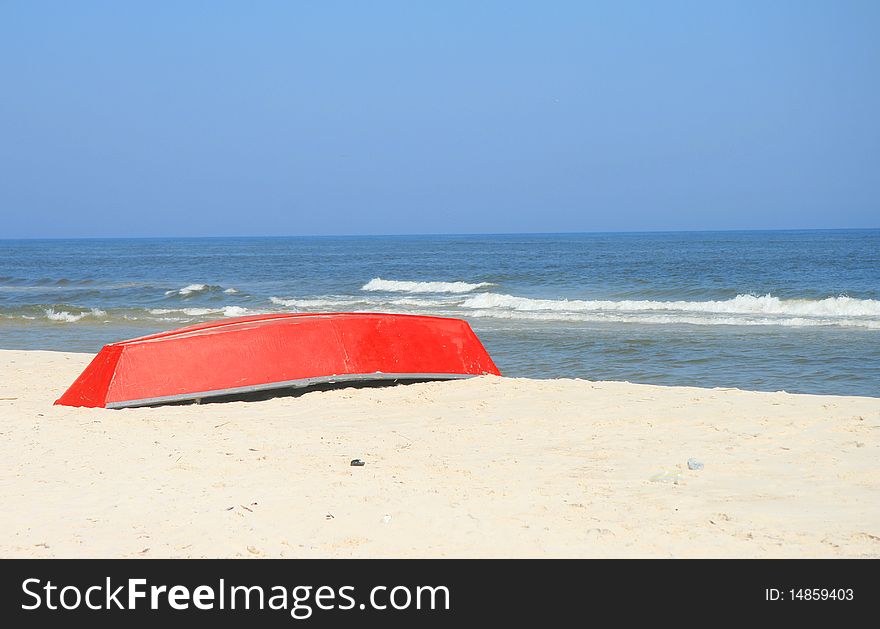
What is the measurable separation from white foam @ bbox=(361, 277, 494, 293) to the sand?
2075 cm

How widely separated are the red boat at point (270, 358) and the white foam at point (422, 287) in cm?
1928

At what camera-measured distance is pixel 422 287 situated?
1222 inches

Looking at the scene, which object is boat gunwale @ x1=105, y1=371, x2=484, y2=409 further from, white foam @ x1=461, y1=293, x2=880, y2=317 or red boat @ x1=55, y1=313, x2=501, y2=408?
white foam @ x1=461, y1=293, x2=880, y2=317

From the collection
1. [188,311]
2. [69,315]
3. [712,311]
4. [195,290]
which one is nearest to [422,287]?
[195,290]

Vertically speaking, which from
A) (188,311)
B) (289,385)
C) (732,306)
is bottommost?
(188,311)

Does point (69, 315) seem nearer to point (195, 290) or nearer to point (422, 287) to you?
point (195, 290)

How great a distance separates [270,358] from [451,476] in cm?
349

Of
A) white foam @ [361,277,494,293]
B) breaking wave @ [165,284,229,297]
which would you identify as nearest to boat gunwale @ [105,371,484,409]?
white foam @ [361,277,494,293]

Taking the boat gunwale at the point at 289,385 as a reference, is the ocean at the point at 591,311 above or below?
below

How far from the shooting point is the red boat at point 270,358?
7.88 m

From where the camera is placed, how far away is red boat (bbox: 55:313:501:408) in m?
7.88

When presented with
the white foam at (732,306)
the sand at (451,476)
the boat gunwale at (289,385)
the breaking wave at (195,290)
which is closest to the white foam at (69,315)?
the breaking wave at (195,290)

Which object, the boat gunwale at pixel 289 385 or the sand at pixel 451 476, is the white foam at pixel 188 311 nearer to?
the sand at pixel 451 476
